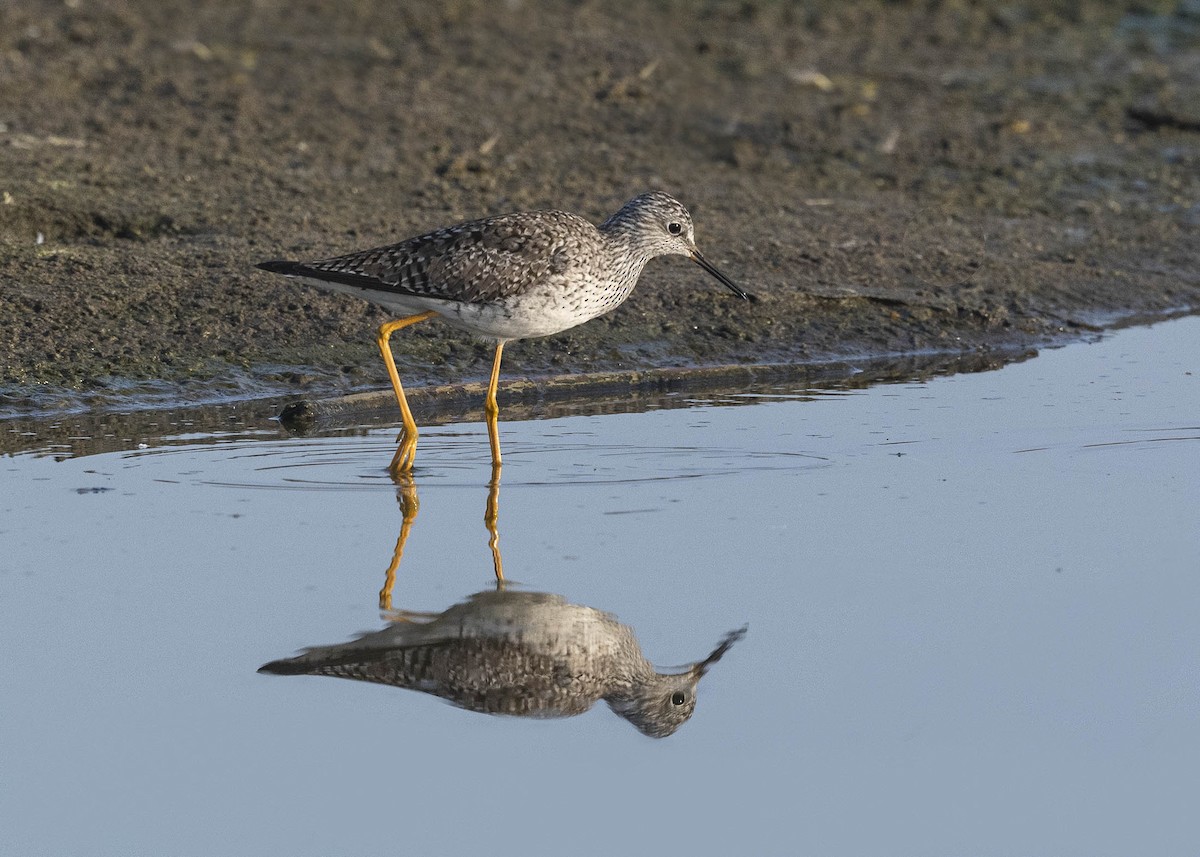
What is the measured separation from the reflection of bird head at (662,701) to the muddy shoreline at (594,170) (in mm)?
4036

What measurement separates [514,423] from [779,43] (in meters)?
8.38

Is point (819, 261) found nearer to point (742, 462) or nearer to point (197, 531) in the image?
point (742, 462)

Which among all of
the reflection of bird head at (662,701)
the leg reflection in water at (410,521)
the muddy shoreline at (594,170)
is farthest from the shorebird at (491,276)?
the reflection of bird head at (662,701)

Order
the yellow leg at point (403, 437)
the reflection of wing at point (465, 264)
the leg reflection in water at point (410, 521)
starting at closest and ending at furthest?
1. the leg reflection in water at point (410, 521)
2. the yellow leg at point (403, 437)
3. the reflection of wing at point (465, 264)

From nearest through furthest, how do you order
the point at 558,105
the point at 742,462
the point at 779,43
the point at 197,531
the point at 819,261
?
the point at 197,531 < the point at 742,462 < the point at 819,261 < the point at 558,105 < the point at 779,43

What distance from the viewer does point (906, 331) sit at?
10.7 meters

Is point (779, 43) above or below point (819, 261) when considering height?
above

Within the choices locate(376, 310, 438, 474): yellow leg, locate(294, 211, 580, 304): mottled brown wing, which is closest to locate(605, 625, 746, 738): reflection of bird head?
locate(376, 310, 438, 474): yellow leg

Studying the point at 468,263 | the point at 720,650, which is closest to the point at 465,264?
the point at 468,263

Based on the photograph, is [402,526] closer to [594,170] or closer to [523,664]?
[523,664]

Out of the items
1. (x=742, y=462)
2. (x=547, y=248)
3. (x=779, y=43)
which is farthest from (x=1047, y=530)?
(x=779, y=43)

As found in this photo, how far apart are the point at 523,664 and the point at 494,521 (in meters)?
1.48

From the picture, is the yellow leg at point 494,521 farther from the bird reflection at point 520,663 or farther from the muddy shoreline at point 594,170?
the muddy shoreline at point 594,170

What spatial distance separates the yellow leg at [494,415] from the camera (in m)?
8.04
